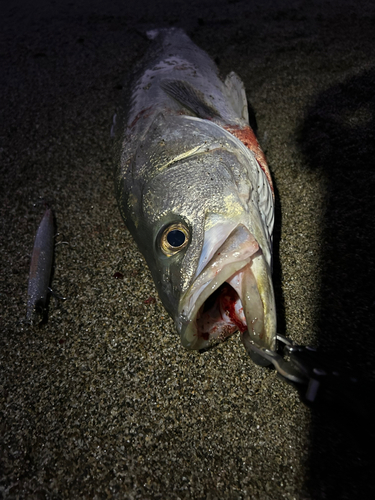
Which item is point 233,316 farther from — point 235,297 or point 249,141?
point 249,141

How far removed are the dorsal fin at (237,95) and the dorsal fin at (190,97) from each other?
32cm

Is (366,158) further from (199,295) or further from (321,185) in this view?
(199,295)

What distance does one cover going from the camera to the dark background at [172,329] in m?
1.44

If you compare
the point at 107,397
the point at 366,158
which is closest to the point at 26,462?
the point at 107,397

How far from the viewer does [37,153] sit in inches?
122

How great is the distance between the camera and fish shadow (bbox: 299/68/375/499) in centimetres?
134

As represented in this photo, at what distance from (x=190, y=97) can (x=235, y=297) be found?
5.43ft

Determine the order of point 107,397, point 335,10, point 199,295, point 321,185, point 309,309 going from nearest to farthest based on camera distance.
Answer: point 199,295 → point 107,397 → point 309,309 → point 321,185 → point 335,10

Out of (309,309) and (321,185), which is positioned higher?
(321,185)

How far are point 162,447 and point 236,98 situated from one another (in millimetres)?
2735

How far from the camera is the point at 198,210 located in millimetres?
1599

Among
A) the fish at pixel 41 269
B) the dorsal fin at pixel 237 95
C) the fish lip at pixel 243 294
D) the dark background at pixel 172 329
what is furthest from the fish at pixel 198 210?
the fish at pixel 41 269

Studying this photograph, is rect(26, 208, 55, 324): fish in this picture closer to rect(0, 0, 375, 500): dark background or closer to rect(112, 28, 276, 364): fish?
rect(0, 0, 375, 500): dark background

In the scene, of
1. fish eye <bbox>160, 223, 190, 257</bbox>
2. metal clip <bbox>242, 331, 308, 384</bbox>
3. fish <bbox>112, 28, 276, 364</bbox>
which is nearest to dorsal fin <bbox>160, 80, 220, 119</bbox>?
fish <bbox>112, 28, 276, 364</bbox>
